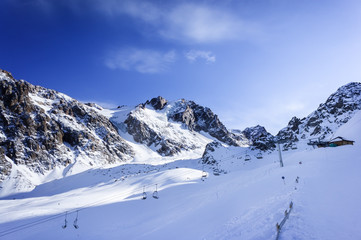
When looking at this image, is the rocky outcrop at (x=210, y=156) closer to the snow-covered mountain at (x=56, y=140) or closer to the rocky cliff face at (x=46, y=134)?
the snow-covered mountain at (x=56, y=140)

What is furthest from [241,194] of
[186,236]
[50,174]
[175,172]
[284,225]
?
[50,174]

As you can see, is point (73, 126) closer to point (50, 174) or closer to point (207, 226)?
point (50, 174)

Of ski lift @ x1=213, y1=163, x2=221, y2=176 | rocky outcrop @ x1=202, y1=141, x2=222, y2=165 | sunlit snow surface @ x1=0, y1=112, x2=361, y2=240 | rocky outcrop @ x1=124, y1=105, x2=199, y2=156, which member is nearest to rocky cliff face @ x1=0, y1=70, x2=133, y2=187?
rocky outcrop @ x1=124, y1=105, x2=199, y2=156

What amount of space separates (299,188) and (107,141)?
112 meters

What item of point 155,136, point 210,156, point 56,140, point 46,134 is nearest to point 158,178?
point 210,156

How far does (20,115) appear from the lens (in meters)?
89.9

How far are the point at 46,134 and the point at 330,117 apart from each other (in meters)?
154

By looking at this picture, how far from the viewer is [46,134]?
92.9 meters

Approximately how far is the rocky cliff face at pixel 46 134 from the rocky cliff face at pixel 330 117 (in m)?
100

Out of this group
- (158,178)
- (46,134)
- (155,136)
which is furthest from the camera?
(155,136)

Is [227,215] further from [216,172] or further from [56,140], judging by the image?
[56,140]

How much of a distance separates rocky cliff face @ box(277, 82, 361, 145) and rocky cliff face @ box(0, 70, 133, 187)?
100 m

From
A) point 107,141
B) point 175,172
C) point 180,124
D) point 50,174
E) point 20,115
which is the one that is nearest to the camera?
point 175,172

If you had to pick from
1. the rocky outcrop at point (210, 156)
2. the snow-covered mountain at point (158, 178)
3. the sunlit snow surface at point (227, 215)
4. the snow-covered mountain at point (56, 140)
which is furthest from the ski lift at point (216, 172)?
the snow-covered mountain at point (56, 140)
